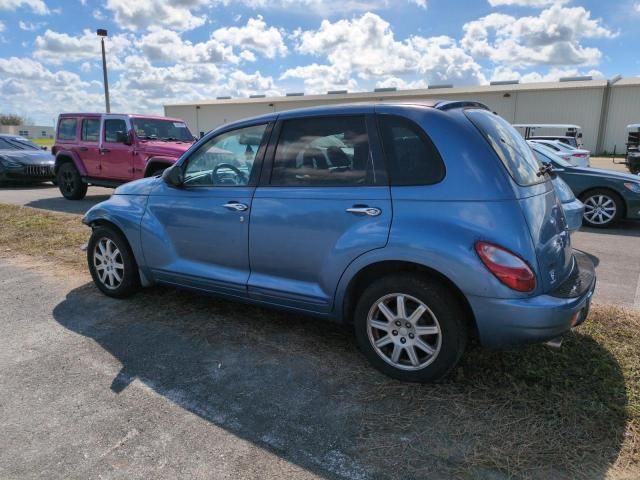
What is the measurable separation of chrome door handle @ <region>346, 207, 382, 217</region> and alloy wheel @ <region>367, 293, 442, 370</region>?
1.71 feet

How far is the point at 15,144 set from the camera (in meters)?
15.2

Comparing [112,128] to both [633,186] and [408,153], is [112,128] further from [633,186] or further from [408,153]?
[633,186]

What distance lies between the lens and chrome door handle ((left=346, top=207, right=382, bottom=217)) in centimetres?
304

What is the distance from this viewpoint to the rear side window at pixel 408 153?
2941 millimetres

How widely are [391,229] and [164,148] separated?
8061mm

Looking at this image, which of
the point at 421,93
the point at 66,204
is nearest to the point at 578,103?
the point at 421,93

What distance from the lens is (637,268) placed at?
5898 mm

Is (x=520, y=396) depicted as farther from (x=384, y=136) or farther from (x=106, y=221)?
(x=106, y=221)

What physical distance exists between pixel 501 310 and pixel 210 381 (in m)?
1.90

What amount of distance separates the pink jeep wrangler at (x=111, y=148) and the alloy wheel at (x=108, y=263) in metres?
5.21

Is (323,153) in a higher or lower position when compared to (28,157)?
higher

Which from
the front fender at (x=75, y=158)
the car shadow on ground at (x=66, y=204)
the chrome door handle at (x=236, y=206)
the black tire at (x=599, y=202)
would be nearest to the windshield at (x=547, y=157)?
the black tire at (x=599, y=202)

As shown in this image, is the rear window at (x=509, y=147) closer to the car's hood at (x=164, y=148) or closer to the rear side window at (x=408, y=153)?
the rear side window at (x=408, y=153)

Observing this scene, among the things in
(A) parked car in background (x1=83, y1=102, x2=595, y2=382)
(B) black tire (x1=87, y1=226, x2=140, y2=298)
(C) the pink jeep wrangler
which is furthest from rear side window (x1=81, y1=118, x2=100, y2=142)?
(A) parked car in background (x1=83, y1=102, x2=595, y2=382)
